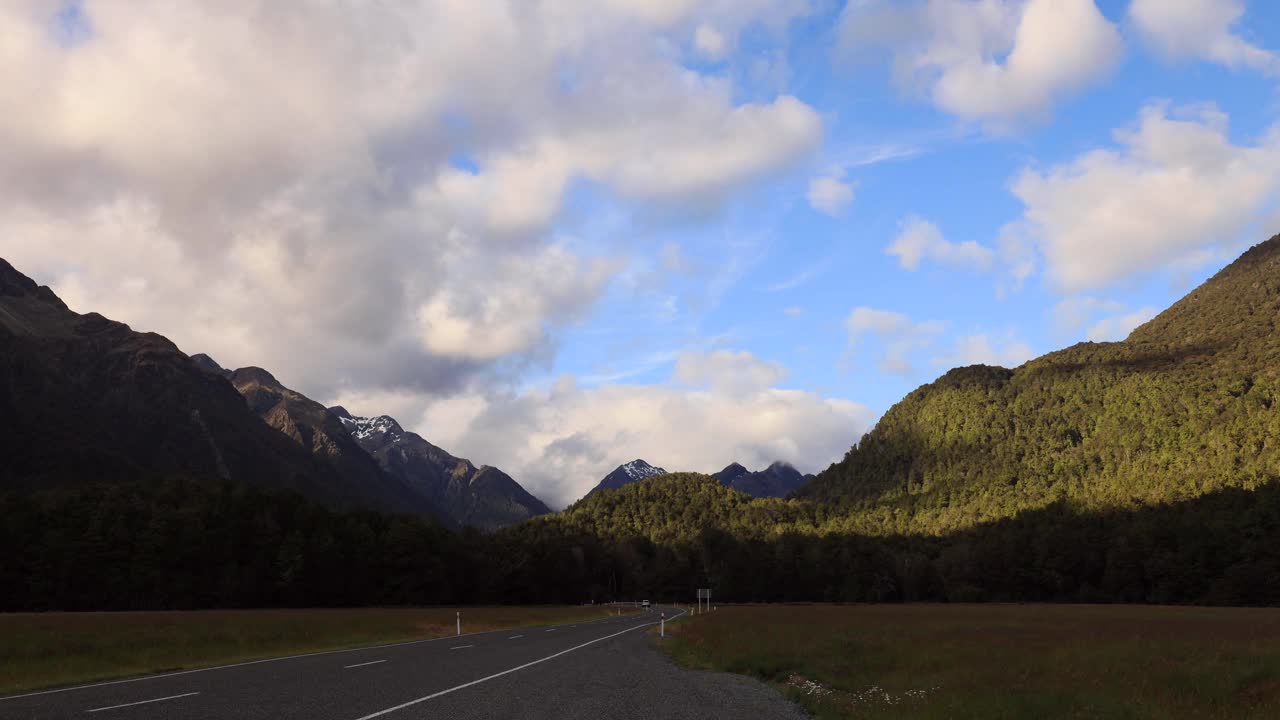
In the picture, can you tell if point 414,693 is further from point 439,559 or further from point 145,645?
point 439,559

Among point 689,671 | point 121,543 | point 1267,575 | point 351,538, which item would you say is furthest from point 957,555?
point 689,671

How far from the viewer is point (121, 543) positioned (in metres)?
93.6

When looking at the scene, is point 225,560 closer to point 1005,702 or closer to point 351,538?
point 351,538

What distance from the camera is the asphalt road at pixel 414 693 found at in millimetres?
13812

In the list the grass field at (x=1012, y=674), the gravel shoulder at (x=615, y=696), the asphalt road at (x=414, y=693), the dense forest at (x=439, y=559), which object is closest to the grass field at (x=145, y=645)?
the asphalt road at (x=414, y=693)

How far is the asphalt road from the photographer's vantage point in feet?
45.3

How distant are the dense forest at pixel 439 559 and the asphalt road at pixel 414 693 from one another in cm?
8182

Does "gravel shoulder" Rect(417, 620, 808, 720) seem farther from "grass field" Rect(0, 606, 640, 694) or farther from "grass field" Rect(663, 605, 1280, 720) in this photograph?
"grass field" Rect(0, 606, 640, 694)

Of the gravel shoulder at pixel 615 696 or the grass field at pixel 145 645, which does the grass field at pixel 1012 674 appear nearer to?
the gravel shoulder at pixel 615 696

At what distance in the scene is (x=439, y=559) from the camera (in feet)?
417

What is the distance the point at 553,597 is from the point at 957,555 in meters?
77.3

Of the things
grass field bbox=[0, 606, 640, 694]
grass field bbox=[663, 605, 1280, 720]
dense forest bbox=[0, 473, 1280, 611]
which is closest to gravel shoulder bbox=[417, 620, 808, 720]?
grass field bbox=[663, 605, 1280, 720]

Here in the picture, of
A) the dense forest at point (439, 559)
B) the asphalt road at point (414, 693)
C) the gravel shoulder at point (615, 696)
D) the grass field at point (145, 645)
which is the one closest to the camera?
the asphalt road at point (414, 693)

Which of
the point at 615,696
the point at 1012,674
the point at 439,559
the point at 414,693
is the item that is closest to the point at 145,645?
the point at 414,693
